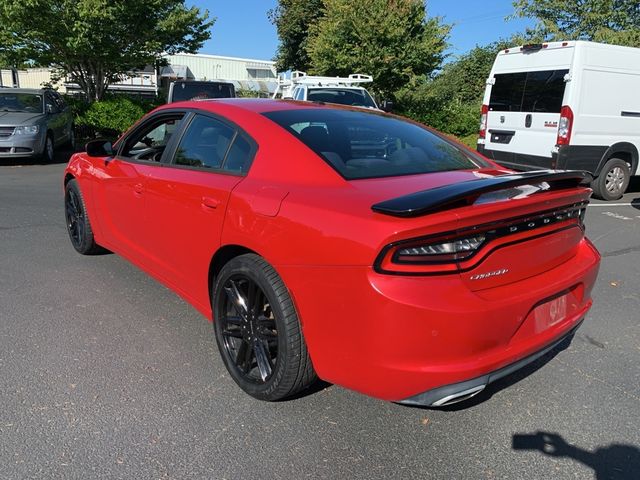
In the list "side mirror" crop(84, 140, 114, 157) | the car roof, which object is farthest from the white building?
the car roof

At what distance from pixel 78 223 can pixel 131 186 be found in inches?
62.5

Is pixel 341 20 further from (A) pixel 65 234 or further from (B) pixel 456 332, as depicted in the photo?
Result: (B) pixel 456 332

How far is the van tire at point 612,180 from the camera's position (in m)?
A: 9.18

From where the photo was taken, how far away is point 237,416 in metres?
2.71

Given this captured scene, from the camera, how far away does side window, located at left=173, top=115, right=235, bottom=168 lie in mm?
3225

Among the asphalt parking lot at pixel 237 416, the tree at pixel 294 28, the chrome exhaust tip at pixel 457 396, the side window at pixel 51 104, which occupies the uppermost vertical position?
the tree at pixel 294 28

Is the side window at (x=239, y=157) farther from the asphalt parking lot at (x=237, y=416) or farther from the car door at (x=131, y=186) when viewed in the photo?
the asphalt parking lot at (x=237, y=416)

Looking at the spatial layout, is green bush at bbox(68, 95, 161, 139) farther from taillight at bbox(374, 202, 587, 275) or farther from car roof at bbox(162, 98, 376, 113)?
taillight at bbox(374, 202, 587, 275)

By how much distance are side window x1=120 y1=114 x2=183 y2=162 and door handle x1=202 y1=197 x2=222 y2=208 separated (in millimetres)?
930

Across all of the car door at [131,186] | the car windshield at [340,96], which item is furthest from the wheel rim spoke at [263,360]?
the car windshield at [340,96]

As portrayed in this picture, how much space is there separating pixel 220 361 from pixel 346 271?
1.42m

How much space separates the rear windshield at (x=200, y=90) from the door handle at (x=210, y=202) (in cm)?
1212

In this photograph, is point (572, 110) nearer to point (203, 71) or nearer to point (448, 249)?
point (448, 249)

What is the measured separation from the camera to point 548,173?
8.55 feet
